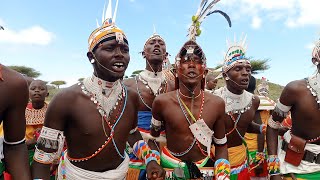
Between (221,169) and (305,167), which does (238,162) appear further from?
(221,169)

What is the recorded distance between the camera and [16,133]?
2707 millimetres

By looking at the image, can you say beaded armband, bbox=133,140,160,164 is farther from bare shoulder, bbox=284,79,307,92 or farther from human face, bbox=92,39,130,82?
bare shoulder, bbox=284,79,307,92

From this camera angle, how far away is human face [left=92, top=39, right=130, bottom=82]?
3.62m

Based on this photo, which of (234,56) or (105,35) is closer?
(105,35)

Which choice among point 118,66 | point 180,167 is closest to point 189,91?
point 180,167

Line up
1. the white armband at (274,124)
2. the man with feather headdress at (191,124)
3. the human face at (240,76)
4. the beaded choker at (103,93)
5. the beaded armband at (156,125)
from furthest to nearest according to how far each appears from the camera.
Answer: the human face at (240,76)
the white armband at (274,124)
the beaded armband at (156,125)
the man with feather headdress at (191,124)
the beaded choker at (103,93)

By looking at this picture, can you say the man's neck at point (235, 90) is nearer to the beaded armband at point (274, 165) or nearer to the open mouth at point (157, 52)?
the open mouth at point (157, 52)

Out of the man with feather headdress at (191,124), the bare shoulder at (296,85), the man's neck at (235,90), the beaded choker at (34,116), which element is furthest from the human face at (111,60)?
the beaded choker at (34,116)

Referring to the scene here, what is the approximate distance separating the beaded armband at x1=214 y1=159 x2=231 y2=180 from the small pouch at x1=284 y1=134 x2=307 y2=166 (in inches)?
36.6

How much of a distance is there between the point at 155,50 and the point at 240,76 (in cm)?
148

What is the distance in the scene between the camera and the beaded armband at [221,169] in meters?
3.88

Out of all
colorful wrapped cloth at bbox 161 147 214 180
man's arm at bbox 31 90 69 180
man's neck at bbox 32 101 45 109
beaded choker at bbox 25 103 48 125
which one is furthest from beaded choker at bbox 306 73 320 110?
man's neck at bbox 32 101 45 109

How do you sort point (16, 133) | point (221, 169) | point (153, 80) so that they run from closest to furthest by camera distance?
point (16, 133) < point (221, 169) < point (153, 80)

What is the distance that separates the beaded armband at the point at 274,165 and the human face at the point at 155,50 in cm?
248
